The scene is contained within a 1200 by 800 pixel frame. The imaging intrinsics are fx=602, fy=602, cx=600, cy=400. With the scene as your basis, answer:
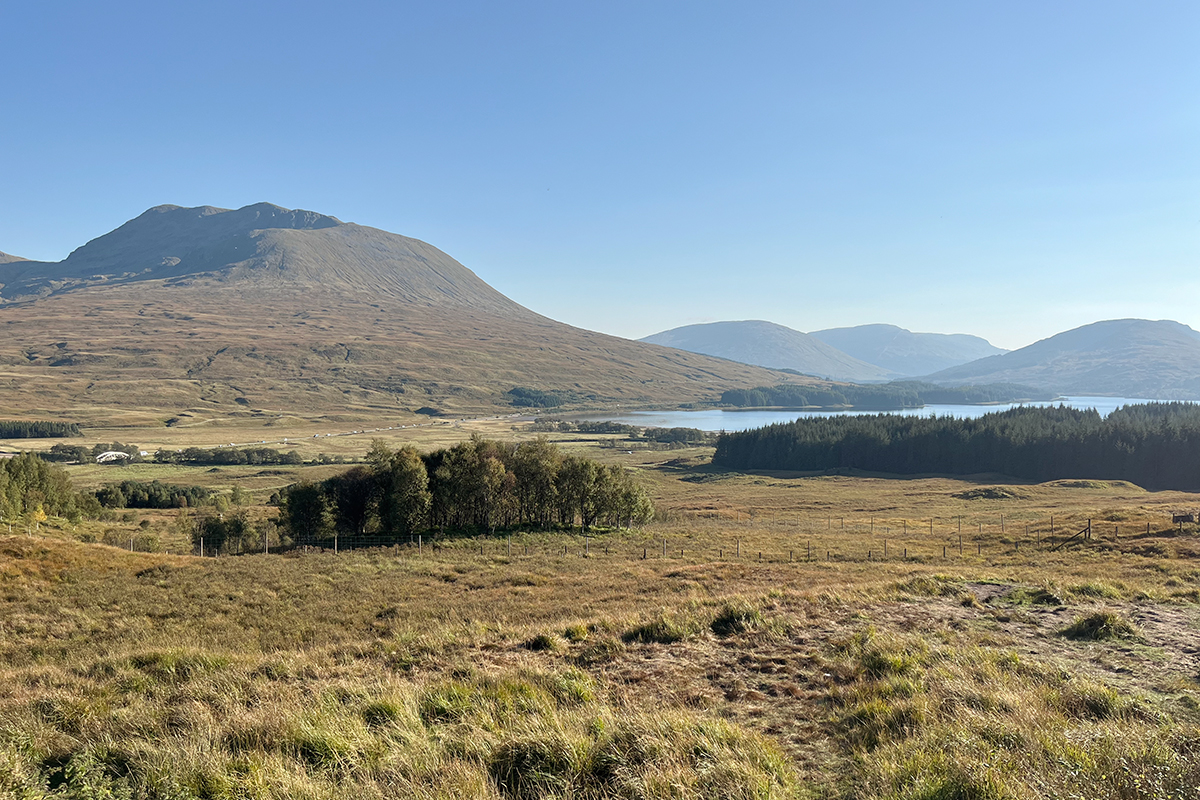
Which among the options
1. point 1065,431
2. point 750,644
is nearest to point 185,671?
point 750,644

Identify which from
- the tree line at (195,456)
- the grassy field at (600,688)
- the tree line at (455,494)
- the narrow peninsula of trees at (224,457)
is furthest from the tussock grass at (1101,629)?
the narrow peninsula of trees at (224,457)

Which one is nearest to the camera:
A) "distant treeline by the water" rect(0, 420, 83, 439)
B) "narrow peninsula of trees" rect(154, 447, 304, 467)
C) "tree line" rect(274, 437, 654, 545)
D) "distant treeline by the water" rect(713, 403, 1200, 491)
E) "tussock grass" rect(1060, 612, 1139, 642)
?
"tussock grass" rect(1060, 612, 1139, 642)

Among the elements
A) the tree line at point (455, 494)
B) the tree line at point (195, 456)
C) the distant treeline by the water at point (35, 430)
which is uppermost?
the tree line at point (455, 494)

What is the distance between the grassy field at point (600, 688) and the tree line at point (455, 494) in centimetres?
1717

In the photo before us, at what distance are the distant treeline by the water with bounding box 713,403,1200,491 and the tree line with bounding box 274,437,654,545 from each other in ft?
307

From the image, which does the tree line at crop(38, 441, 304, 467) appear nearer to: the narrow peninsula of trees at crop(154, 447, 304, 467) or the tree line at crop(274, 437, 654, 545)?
the narrow peninsula of trees at crop(154, 447, 304, 467)

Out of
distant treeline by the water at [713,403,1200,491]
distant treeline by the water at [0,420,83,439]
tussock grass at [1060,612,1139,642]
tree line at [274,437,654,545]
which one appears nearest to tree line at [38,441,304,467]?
distant treeline by the water at [0,420,83,439]

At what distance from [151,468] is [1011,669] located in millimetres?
132498

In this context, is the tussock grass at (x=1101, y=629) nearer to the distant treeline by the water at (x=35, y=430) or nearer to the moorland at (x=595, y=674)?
the moorland at (x=595, y=674)

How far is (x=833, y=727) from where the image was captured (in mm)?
7594

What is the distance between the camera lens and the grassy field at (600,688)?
547 centimetres

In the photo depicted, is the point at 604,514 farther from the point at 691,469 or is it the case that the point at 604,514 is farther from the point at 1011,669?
the point at 691,469

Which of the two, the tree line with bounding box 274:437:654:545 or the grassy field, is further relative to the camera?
the tree line with bounding box 274:437:654:545

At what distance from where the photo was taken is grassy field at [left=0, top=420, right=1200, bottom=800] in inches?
215
